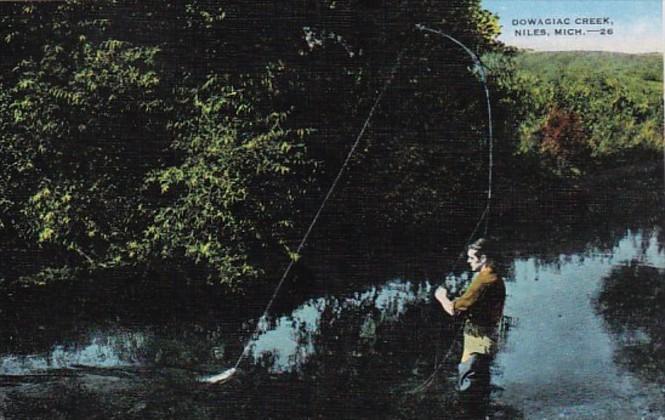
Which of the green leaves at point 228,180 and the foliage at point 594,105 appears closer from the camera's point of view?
the foliage at point 594,105

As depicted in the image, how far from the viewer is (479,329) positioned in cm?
318

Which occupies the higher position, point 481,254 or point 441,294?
point 481,254

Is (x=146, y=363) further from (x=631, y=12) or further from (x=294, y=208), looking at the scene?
(x=631, y=12)

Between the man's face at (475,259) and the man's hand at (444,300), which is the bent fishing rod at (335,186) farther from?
the man's hand at (444,300)

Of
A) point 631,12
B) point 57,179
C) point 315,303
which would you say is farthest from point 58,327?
point 631,12

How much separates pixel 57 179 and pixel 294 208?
1.04 metres

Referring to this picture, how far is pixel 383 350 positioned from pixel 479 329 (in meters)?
0.40

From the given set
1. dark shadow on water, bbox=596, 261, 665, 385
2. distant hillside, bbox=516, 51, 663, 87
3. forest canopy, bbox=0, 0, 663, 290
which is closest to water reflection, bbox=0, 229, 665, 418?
dark shadow on water, bbox=596, 261, 665, 385

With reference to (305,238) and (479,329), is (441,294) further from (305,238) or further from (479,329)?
(305,238)

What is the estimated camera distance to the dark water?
3.20 metres

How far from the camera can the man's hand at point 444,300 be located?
322 cm

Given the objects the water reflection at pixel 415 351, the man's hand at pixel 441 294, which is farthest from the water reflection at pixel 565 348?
the man's hand at pixel 441 294

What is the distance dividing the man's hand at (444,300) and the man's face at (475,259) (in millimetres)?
157

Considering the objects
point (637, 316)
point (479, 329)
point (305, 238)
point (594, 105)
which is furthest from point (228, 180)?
point (637, 316)
